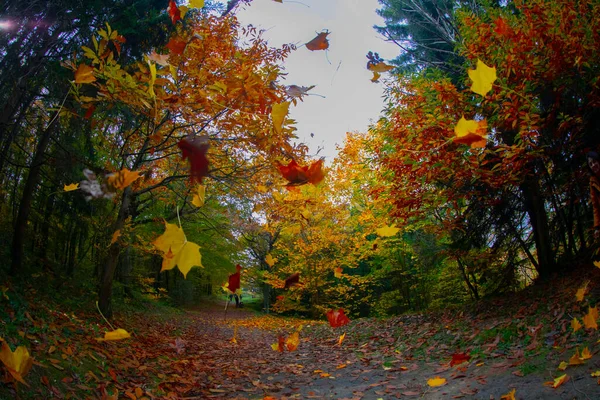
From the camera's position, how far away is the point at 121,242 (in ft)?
20.1

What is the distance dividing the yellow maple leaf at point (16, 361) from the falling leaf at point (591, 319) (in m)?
4.79

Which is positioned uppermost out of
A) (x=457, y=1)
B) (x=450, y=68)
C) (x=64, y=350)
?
(x=457, y=1)

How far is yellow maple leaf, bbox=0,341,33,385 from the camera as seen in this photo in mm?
2102

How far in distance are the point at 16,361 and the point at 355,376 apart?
324 centimetres

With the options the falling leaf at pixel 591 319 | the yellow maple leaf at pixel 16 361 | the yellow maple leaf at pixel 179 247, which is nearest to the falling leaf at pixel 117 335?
the yellow maple leaf at pixel 16 361

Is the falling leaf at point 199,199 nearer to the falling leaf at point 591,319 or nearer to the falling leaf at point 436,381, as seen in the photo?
the falling leaf at point 436,381

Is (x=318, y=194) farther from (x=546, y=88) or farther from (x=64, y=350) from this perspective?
(x=64, y=350)

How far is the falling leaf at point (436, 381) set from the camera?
329 centimetres

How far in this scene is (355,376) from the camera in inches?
160

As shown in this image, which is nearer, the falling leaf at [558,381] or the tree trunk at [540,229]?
the falling leaf at [558,381]

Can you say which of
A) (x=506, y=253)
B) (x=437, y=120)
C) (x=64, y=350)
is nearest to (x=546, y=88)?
(x=437, y=120)

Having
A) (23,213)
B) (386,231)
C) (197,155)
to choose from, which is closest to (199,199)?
(197,155)

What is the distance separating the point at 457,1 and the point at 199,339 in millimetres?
8560

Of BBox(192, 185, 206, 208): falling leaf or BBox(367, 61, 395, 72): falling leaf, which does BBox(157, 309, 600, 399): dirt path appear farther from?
BBox(367, 61, 395, 72): falling leaf
